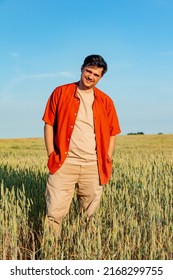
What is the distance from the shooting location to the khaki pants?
154 inches

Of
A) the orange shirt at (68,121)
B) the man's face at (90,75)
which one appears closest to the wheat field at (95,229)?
the orange shirt at (68,121)

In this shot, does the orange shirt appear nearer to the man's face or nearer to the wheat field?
the man's face

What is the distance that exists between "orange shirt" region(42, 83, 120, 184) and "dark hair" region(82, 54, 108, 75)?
0.29 meters

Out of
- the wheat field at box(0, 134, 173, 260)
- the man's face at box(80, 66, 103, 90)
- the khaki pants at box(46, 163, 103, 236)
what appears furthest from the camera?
the khaki pants at box(46, 163, 103, 236)

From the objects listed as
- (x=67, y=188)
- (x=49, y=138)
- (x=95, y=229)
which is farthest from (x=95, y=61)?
(x=95, y=229)

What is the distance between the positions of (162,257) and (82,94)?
1718 mm

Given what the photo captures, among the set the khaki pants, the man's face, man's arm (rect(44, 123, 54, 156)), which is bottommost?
the khaki pants

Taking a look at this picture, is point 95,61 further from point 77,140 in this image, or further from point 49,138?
point 49,138

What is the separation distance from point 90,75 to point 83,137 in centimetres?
60

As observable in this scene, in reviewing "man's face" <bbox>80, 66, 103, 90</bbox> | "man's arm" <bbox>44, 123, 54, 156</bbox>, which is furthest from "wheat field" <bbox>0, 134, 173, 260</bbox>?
"man's face" <bbox>80, 66, 103, 90</bbox>

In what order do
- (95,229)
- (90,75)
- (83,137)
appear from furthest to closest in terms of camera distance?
(83,137), (90,75), (95,229)

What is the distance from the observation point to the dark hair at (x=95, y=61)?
3807 millimetres

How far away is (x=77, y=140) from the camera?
12.8ft
